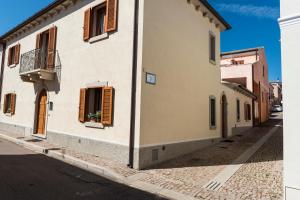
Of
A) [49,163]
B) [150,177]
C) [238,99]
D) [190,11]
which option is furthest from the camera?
[238,99]

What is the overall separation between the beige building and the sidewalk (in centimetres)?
55

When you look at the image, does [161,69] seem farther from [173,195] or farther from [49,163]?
[49,163]

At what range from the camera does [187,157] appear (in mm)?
8141

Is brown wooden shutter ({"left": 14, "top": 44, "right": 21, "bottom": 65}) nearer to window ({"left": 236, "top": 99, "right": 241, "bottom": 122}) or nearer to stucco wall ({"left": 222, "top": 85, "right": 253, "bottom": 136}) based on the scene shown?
stucco wall ({"left": 222, "top": 85, "right": 253, "bottom": 136})

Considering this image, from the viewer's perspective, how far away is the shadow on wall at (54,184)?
4.41 meters

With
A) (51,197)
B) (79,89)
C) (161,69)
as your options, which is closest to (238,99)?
(161,69)

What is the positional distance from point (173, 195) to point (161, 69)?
14.2 feet

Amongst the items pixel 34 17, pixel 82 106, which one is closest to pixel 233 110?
pixel 82 106

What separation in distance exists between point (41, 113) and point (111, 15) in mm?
6964

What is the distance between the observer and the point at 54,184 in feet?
16.4

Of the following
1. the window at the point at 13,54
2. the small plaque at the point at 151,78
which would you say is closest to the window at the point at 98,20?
the small plaque at the point at 151,78

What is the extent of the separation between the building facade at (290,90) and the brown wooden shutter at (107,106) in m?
5.10

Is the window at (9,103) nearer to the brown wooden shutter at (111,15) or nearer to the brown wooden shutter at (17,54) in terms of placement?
the brown wooden shutter at (17,54)

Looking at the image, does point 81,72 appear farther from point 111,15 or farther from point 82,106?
point 111,15
